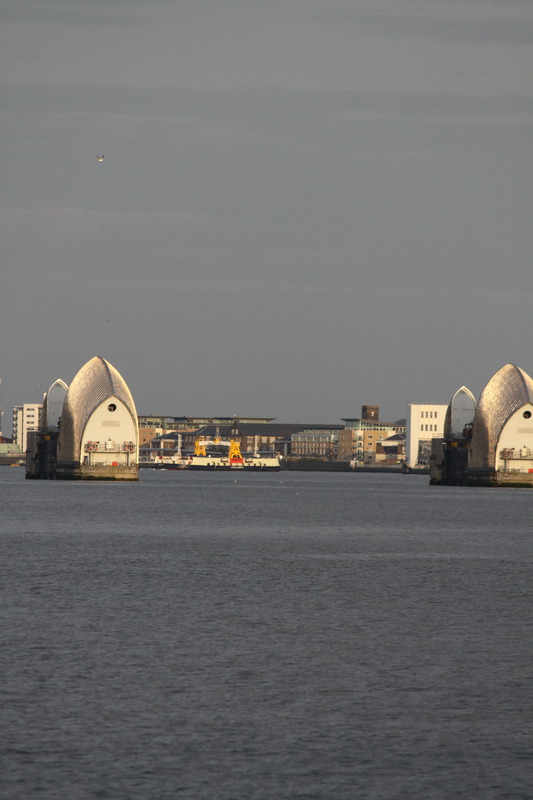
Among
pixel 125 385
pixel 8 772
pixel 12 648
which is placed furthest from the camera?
pixel 125 385

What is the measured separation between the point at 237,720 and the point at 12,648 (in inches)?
276

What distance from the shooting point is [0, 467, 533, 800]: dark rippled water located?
15.5 m

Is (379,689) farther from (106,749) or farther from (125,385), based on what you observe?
(125,385)

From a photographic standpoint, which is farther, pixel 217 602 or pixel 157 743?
pixel 217 602

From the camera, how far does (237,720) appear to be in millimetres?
18219

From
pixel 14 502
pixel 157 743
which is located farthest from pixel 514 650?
pixel 14 502

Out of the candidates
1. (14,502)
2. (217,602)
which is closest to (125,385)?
(14,502)

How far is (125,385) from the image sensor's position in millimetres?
128125

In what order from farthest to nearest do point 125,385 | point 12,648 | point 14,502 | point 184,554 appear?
point 125,385
point 14,502
point 184,554
point 12,648

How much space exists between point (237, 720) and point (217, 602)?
14.0 metres

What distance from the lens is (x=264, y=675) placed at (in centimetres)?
2175

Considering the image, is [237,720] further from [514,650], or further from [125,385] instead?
[125,385]

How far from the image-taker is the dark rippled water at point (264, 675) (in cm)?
1546

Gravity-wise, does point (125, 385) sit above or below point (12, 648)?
above
